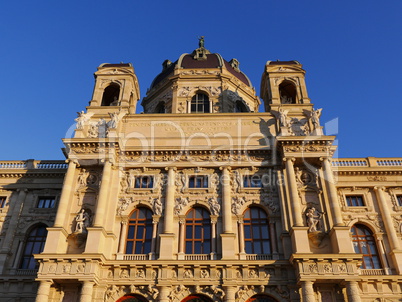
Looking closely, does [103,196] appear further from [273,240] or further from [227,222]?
[273,240]

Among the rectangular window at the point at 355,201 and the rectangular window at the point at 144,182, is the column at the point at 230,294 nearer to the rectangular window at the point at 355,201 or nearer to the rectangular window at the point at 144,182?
the rectangular window at the point at 144,182

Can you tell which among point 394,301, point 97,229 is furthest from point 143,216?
point 394,301

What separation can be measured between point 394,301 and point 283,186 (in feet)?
Result: 29.0

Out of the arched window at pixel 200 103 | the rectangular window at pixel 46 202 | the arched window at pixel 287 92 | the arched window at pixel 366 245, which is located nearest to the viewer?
the arched window at pixel 366 245

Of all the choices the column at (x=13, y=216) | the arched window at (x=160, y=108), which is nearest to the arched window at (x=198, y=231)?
the column at (x=13, y=216)

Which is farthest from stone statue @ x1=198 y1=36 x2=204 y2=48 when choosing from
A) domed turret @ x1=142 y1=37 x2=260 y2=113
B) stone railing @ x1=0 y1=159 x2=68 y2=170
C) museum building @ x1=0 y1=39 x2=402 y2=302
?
stone railing @ x1=0 y1=159 x2=68 y2=170

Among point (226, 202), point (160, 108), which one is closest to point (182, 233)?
point (226, 202)

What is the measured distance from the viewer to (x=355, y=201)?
26.5 meters

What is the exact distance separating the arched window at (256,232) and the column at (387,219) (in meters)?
8.20

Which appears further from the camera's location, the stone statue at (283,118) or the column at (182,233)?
the stone statue at (283,118)

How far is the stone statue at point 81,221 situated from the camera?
22.2m

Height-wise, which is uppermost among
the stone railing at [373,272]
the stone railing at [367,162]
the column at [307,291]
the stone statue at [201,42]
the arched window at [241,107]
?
the stone statue at [201,42]

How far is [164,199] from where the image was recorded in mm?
23828

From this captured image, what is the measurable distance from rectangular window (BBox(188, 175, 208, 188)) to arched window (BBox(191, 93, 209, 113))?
884 centimetres
